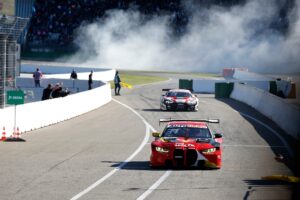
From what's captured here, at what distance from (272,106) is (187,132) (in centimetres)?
1581

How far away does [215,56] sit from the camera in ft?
307

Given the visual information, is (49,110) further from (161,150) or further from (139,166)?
(161,150)

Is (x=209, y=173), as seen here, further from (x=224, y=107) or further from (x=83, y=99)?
(x=224, y=107)

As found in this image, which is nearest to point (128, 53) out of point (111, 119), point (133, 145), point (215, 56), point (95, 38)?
point (95, 38)

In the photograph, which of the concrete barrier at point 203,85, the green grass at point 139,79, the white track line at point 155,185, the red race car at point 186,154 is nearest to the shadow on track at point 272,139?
the white track line at point 155,185

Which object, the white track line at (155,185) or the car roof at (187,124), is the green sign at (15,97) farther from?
the white track line at (155,185)

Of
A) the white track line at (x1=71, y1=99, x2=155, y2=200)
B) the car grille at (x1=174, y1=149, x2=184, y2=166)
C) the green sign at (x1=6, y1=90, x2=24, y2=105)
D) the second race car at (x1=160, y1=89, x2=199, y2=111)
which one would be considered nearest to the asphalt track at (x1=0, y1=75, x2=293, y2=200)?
the white track line at (x1=71, y1=99, x2=155, y2=200)

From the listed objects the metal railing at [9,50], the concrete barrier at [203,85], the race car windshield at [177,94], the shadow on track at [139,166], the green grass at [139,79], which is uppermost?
the metal railing at [9,50]

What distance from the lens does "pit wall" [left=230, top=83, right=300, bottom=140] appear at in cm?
2848

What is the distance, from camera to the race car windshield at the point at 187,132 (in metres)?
19.7

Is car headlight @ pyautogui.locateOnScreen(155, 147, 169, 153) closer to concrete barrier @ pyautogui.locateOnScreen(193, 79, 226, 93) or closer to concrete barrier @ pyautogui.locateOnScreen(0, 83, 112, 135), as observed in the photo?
concrete barrier @ pyautogui.locateOnScreen(0, 83, 112, 135)

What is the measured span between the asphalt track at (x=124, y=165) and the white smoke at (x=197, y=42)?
172 ft

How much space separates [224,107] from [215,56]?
53438mm

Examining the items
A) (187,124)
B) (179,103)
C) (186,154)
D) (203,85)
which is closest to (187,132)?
(187,124)
